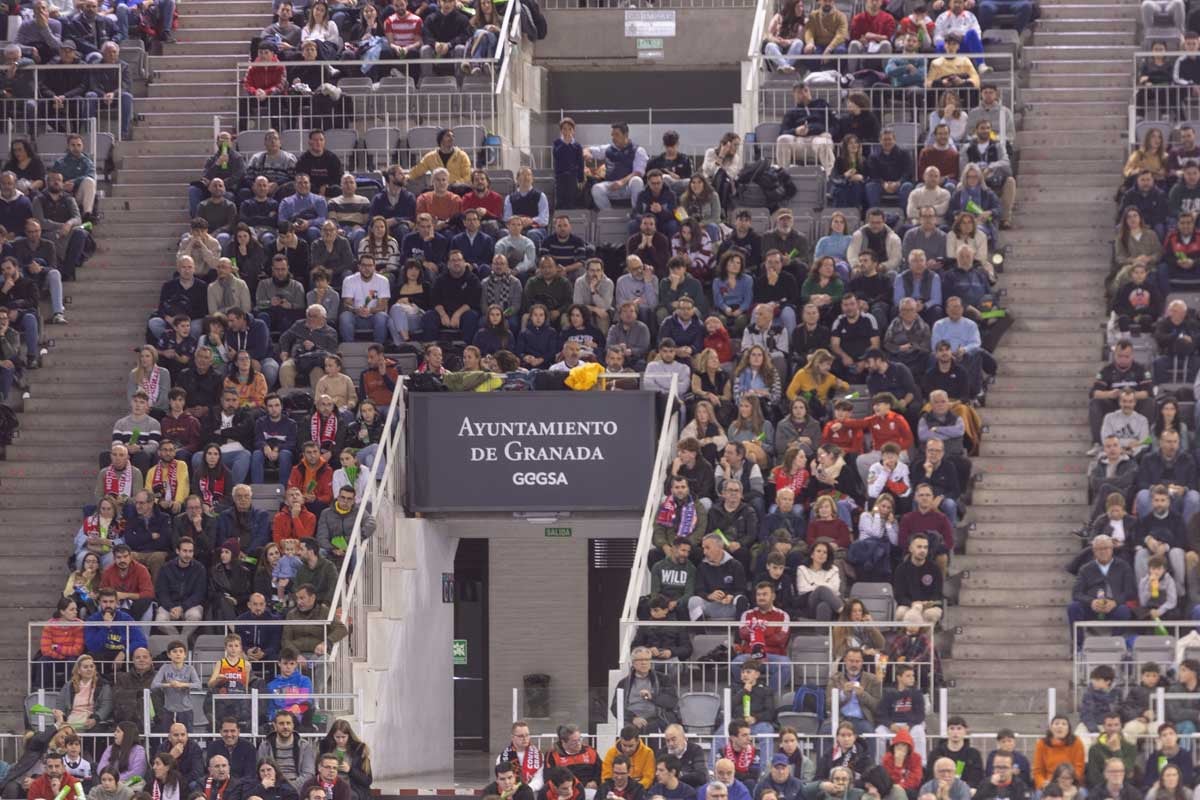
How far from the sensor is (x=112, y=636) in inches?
1052

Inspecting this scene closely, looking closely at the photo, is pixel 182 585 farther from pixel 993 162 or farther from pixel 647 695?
pixel 993 162

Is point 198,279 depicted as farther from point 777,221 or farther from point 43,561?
point 777,221

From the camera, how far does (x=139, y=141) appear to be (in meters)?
34.2

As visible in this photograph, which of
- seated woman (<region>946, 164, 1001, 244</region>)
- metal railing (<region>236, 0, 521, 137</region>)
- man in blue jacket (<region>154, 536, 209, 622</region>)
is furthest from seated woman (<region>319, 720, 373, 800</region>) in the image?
metal railing (<region>236, 0, 521, 137</region>)

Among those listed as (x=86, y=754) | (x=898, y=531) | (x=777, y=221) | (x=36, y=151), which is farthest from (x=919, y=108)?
(x=86, y=754)

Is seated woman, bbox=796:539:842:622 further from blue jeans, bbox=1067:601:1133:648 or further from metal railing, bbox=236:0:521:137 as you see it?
metal railing, bbox=236:0:521:137

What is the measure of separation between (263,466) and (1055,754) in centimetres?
853

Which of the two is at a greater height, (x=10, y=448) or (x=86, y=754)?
(x=10, y=448)

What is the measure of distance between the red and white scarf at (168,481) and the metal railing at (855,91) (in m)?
7.45

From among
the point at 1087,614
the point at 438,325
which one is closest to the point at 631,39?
the point at 438,325

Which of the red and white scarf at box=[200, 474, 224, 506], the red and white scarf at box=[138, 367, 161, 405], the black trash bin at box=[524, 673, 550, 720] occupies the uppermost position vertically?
the red and white scarf at box=[138, 367, 161, 405]

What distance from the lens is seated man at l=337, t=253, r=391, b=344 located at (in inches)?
1188

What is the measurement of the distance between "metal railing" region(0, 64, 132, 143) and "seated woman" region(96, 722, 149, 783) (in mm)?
10188

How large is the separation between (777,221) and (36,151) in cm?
824
